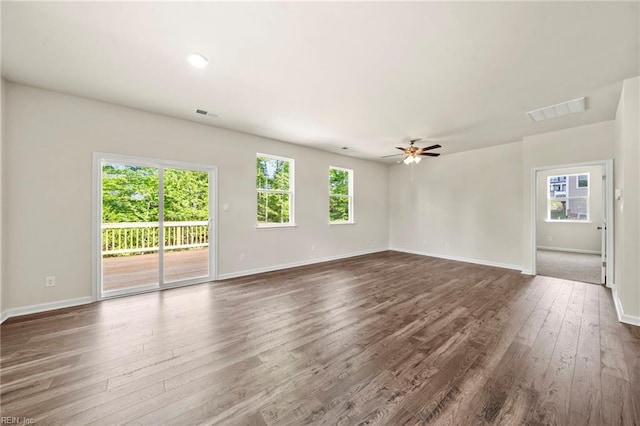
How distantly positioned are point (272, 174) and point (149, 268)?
2962 millimetres

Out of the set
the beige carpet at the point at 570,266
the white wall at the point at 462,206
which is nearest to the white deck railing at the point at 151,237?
the white wall at the point at 462,206

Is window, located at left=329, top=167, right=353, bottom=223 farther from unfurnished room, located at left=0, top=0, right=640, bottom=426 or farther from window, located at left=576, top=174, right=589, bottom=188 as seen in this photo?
window, located at left=576, top=174, right=589, bottom=188

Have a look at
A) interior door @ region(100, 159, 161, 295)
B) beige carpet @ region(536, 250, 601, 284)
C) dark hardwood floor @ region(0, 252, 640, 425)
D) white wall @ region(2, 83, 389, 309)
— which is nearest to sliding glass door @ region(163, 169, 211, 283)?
interior door @ region(100, 159, 161, 295)

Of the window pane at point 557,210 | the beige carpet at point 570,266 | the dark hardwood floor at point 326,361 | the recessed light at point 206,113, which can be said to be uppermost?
the recessed light at point 206,113

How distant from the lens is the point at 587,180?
7176 millimetres

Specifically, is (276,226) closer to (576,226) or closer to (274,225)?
(274,225)

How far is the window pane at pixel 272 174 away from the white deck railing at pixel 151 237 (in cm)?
144

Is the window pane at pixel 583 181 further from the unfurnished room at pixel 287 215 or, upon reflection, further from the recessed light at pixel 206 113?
the recessed light at pixel 206 113

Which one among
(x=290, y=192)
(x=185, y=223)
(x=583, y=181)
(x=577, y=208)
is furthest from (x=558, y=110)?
(x=185, y=223)

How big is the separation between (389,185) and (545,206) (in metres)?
4.96

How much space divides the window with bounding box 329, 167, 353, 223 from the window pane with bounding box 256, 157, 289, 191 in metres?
1.42

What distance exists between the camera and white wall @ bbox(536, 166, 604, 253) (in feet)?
22.9

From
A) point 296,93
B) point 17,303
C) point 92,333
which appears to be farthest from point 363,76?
point 17,303

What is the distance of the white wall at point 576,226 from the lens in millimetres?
6980
